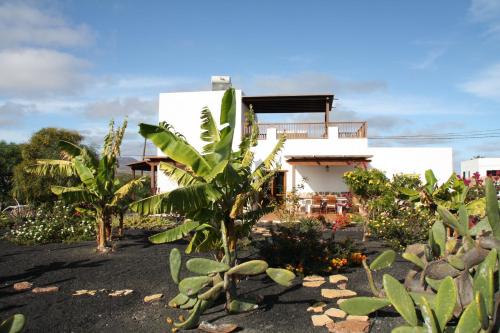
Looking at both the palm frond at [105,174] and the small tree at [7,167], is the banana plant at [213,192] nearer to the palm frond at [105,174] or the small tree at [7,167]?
the palm frond at [105,174]

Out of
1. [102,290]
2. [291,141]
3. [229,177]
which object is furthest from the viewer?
[291,141]

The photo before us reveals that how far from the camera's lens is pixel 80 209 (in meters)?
9.87

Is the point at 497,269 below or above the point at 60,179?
below

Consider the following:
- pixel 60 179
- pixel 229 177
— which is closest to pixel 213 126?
pixel 229 177

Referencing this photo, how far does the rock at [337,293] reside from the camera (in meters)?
5.70

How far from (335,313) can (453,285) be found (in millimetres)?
2064

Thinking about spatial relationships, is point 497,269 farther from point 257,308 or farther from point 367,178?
point 367,178

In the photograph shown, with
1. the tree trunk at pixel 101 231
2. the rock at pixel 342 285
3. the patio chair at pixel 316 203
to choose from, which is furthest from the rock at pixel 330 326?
the patio chair at pixel 316 203

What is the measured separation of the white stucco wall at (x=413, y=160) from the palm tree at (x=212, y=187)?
1358 cm

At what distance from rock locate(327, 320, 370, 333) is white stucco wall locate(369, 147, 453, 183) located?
15321mm

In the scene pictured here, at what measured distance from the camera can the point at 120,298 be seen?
598 cm

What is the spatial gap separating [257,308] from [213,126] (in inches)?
98.9

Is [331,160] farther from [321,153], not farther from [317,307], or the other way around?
[317,307]

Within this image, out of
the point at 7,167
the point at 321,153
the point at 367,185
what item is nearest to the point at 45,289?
the point at 367,185
